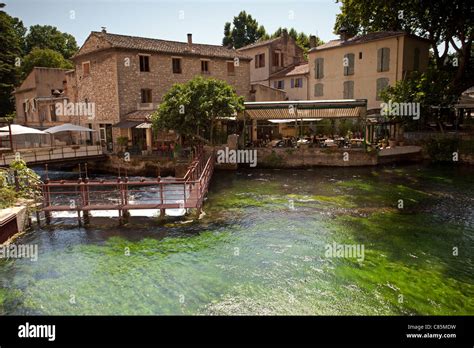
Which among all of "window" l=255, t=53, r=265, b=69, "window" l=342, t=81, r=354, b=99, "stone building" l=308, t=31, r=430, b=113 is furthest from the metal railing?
"window" l=255, t=53, r=265, b=69

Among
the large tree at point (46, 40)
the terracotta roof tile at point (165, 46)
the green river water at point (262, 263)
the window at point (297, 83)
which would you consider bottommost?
the green river water at point (262, 263)

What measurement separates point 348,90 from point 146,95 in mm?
18923

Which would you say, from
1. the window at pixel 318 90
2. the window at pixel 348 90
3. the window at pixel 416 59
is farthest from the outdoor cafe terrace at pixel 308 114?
the window at pixel 416 59

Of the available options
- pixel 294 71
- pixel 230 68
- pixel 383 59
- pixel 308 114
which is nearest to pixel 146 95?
pixel 230 68

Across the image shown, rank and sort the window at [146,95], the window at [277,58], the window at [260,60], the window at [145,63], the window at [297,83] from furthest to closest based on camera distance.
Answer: the window at [260,60] < the window at [277,58] < the window at [297,83] < the window at [146,95] < the window at [145,63]

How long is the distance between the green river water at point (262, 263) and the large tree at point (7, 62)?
37.6m

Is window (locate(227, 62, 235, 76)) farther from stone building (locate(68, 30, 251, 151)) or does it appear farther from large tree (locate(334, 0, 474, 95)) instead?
large tree (locate(334, 0, 474, 95))

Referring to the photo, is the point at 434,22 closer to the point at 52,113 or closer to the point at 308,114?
the point at 308,114

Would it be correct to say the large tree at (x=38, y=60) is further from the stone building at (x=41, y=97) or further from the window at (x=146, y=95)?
the window at (x=146, y=95)

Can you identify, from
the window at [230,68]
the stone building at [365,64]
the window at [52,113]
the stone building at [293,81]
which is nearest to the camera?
the stone building at [365,64]

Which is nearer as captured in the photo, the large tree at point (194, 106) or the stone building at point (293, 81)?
the large tree at point (194, 106)

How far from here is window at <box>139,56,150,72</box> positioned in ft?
103

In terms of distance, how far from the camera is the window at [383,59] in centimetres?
3147

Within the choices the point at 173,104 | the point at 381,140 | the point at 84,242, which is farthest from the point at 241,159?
the point at 84,242
